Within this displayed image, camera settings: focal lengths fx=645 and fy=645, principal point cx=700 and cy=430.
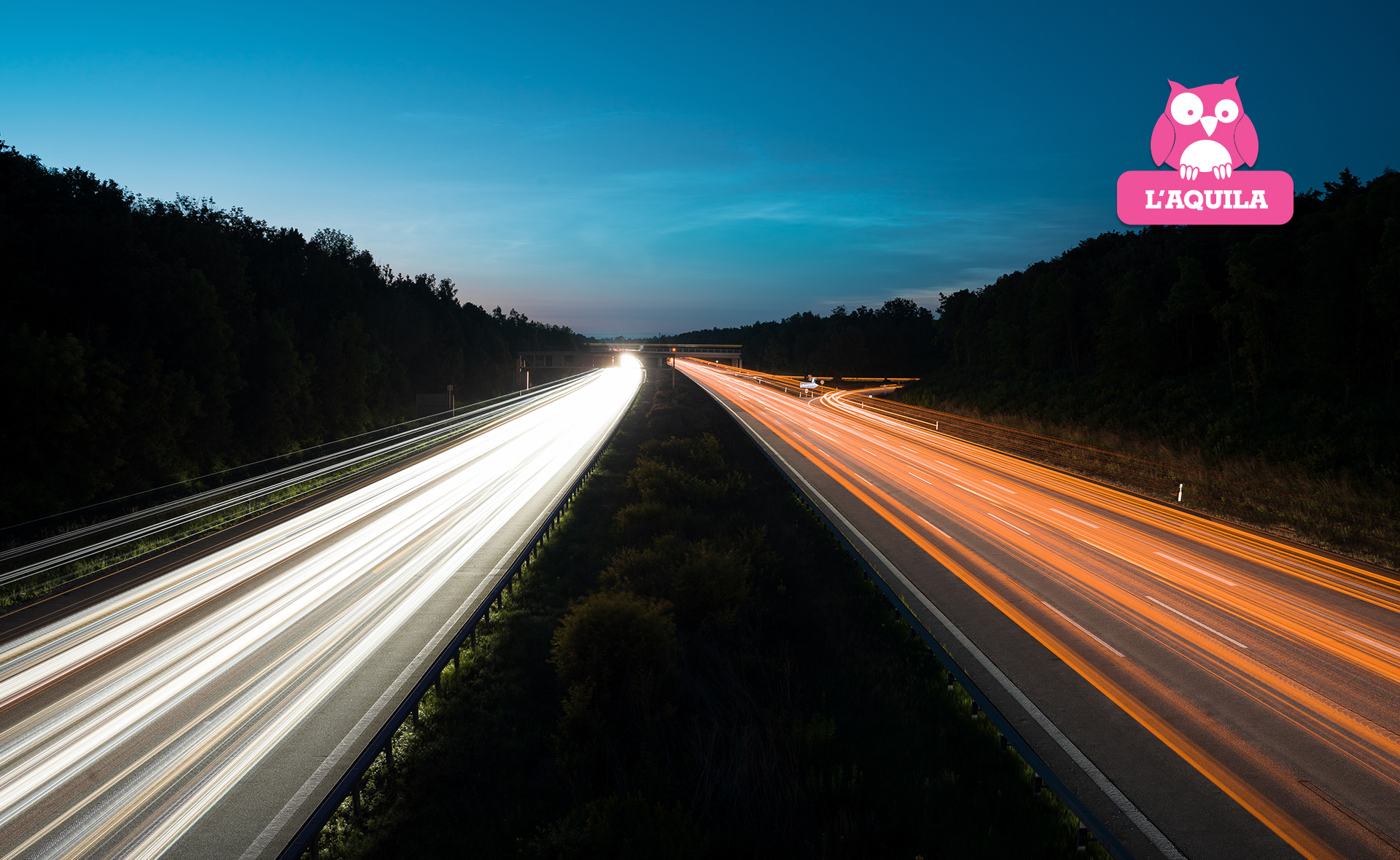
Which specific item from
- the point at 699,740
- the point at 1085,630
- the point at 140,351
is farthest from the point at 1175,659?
the point at 140,351

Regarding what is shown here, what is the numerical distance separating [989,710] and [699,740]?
365 centimetres

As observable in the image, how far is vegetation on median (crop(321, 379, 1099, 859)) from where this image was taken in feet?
20.6

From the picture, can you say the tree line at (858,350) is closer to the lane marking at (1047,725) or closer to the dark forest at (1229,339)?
the dark forest at (1229,339)

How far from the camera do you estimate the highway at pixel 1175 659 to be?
21.9ft

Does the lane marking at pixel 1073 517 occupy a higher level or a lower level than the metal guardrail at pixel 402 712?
lower

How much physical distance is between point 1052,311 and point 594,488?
60.4 m

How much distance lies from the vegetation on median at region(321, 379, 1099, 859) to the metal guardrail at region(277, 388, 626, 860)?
1.36 ft

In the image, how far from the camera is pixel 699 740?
7.85 meters

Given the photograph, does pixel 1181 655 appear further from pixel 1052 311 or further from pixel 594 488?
pixel 1052 311

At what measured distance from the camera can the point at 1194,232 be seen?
5747cm

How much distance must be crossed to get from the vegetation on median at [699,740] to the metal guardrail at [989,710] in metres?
0.31

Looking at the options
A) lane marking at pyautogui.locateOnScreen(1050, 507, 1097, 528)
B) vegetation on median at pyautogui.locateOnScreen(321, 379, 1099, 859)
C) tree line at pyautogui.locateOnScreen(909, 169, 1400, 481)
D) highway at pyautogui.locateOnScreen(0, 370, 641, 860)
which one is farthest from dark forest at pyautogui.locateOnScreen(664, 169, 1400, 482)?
highway at pyautogui.locateOnScreen(0, 370, 641, 860)

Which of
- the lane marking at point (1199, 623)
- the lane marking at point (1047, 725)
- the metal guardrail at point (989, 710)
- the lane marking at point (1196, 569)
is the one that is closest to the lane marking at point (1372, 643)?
the lane marking at point (1199, 623)

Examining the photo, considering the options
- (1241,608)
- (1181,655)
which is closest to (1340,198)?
(1241,608)
